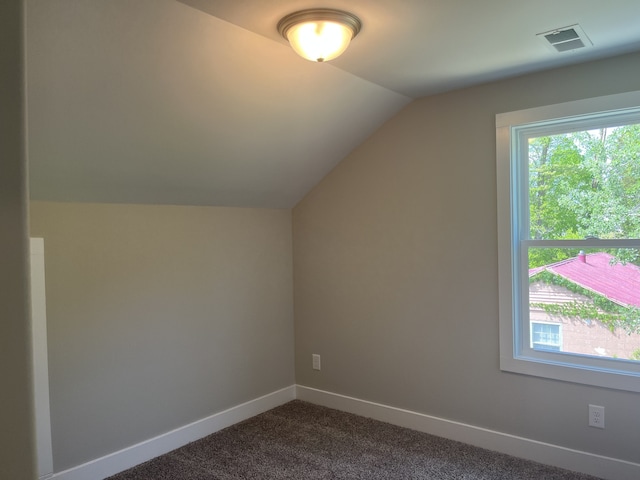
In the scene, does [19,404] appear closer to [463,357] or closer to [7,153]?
[7,153]

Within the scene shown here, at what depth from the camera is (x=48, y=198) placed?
2510mm

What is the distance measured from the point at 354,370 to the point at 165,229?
172 cm

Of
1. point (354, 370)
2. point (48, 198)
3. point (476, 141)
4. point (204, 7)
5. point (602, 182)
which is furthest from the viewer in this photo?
point (354, 370)

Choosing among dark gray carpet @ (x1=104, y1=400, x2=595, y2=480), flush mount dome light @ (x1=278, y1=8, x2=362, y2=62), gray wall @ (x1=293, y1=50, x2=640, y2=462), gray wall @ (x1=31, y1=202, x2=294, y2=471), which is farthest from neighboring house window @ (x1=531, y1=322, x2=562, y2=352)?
flush mount dome light @ (x1=278, y1=8, x2=362, y2=62)

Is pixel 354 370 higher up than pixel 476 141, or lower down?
lower down

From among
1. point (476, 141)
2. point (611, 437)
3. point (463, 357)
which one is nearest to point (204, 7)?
point (476, 141)

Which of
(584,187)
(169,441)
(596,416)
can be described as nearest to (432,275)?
(584,187)

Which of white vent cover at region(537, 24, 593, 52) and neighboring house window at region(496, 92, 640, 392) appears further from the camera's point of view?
neighboring house window at region(496, 92, 640, 392)

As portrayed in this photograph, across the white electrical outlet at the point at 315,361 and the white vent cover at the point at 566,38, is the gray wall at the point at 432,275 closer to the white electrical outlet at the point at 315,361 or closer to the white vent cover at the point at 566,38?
the white electrical outlet at the point at 315,361

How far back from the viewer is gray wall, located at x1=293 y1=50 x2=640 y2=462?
9.04 ft

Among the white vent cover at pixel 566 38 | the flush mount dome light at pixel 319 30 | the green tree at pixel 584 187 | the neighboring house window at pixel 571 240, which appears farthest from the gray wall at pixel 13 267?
the green tree at pixel 584 187

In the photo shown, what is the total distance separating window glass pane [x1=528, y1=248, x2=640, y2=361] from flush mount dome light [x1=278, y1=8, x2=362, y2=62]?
1712mm

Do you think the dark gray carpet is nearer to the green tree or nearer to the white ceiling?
the green tree

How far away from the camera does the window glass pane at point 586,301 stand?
8.70 ft
